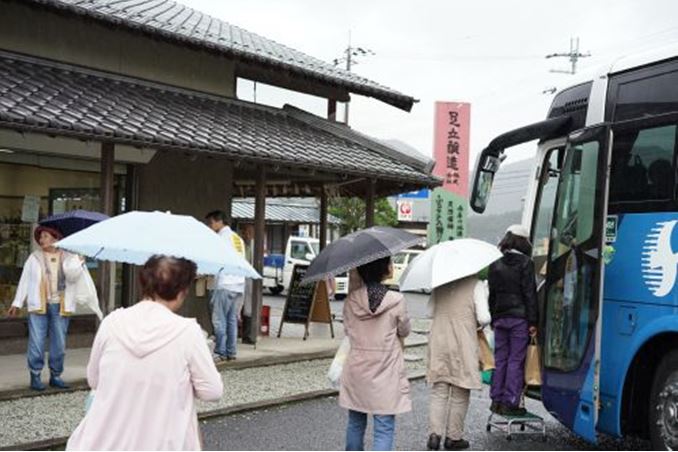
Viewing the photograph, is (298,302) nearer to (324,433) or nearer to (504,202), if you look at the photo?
(504,202)

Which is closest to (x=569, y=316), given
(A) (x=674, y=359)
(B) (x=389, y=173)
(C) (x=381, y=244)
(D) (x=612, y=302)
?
(D) (x=612, y=302)

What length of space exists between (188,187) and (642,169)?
8.41 m

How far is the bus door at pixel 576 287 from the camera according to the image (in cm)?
606

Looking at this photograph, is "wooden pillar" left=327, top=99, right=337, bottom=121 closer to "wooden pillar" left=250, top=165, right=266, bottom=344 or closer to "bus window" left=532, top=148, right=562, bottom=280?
"wooden pillar" left=250, top=165, right=266, bottom=344

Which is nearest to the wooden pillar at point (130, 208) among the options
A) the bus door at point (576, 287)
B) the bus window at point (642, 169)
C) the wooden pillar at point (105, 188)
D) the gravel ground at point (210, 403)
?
the wooden pillar at point (105, 188)

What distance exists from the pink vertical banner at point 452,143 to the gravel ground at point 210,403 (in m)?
8.47

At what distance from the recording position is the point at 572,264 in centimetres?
635

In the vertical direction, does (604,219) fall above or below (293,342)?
above

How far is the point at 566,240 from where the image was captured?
6.52 m

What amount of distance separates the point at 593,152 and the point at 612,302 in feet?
4.00

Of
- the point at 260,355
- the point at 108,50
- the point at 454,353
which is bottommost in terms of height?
the point at 260,355

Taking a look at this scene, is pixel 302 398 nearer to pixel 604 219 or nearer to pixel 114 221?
pixel 604 219

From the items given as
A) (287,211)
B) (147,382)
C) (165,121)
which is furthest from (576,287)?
(287,211)

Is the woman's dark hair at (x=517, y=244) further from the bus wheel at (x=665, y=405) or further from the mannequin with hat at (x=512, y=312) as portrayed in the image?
the bus wheel at (x=665, y=405)
